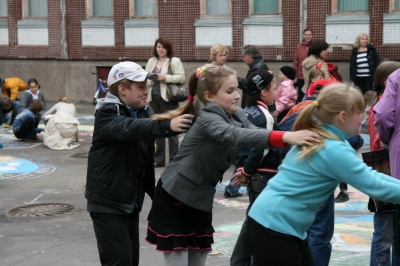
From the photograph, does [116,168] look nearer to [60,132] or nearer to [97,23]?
[60,132]

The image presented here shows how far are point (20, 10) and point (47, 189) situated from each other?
1321cm

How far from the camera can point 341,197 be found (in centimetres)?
909

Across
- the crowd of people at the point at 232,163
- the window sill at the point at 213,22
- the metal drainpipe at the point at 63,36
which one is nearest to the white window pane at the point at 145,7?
the window sill at the point at 213,22

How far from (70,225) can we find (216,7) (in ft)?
39.6

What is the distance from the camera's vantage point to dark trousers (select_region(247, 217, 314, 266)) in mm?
4125

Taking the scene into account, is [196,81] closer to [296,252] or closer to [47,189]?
[296,252]

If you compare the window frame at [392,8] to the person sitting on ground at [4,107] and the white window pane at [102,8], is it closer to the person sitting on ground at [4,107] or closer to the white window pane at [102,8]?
the white window pane at [102,8]

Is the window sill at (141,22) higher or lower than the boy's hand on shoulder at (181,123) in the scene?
higher

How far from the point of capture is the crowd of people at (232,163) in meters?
4.05

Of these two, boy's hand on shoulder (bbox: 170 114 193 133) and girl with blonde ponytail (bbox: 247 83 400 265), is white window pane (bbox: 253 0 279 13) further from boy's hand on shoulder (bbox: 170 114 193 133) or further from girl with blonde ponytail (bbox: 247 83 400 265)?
girl with blonde ponytail (bbox: 247 83 400 265)

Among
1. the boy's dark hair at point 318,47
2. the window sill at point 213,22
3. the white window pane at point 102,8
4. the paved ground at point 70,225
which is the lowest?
the paved ground at point 70,225

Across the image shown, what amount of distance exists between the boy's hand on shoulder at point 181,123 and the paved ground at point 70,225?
2.46 meters

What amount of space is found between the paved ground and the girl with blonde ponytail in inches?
101

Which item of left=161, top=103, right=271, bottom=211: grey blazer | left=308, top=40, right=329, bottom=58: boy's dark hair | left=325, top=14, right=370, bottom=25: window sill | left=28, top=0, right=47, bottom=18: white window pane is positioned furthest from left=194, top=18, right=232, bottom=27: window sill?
left=161, top=103, right=271, bottom=211: grey blazer
